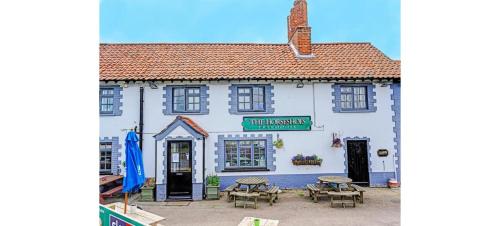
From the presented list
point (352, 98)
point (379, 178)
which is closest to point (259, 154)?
point (352, 98)

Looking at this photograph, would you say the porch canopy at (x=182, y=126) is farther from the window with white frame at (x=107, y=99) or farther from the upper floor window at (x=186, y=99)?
the window with white frame at (x=107, y=99)

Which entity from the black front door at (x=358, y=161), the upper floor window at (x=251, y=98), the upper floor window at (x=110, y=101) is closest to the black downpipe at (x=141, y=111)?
the upper floor window at (x=110, y=101)

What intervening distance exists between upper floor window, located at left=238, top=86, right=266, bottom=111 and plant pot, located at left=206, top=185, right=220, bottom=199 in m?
2.50

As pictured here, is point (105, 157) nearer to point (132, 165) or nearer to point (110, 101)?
point (110, 101)

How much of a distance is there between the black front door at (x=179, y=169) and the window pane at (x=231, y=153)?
115 cm

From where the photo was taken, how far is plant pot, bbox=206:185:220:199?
8641mm

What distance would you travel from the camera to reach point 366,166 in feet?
32.1

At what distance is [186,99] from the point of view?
31.6 feet

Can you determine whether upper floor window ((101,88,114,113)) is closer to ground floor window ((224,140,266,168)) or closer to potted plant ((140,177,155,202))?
potted plant ((140,177,155,202))

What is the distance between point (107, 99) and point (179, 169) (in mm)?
3186
